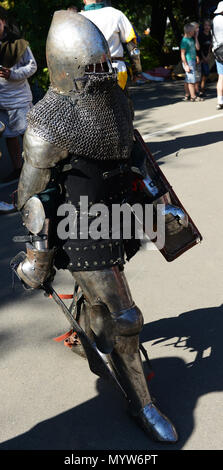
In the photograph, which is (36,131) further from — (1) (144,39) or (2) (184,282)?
(1) (144,39)

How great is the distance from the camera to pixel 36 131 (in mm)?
Answer: 2414

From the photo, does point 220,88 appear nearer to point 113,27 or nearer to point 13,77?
point 113,27

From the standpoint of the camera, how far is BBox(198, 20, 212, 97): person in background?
11391 mm

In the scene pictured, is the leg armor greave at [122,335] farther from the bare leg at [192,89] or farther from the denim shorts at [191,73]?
the bare leg at [192,89]

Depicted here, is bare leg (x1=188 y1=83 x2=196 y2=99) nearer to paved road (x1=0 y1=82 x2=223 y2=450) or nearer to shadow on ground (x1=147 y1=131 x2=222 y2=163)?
shadow on ground (x1=147 y1=131 x2=222 y2=163)

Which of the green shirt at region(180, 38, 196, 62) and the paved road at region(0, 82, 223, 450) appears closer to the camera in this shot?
the paved road at region(0, 82, 223, 450)

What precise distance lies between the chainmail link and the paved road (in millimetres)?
1334

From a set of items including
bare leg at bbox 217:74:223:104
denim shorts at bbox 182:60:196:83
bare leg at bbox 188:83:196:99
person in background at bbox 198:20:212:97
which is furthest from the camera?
person in background at bbox 198:20:212:97

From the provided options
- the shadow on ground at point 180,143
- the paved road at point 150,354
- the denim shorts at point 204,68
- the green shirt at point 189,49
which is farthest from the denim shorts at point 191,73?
the paved road at point 150,354

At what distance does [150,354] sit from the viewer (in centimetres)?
329

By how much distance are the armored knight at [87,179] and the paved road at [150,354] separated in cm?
21

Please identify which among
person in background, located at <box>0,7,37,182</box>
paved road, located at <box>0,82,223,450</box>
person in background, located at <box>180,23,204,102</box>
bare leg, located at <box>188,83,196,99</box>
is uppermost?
person in background, located at <box>0,7,37,182</box>

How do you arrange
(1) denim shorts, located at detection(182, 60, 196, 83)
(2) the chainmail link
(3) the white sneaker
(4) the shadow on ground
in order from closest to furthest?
1. (2) the chainmail link
2. (3) the white sneaker
3. (4) the shadow on ground
4. (1) denim shorts, located at detection(182, 60, 196, 83)

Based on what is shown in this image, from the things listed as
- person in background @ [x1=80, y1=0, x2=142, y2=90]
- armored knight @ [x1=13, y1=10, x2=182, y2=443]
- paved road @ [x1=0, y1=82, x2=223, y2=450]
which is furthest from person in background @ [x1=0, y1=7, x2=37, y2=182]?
armored knight @ [x1=13, y1=10, x2=182, y2=443]
